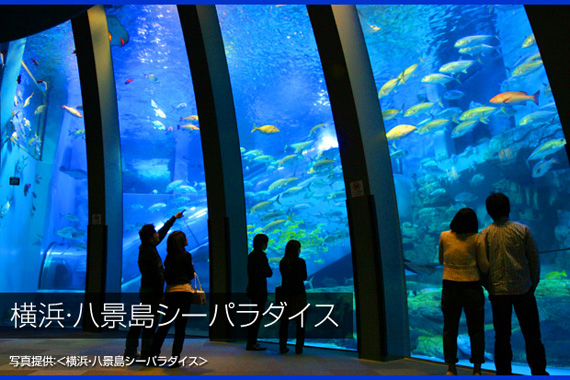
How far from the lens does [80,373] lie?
10.1 ft

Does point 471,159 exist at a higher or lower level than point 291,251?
higher

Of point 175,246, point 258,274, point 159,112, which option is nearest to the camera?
point 175,246

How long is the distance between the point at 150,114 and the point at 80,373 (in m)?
16.6

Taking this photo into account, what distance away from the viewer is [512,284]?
250 centimetres

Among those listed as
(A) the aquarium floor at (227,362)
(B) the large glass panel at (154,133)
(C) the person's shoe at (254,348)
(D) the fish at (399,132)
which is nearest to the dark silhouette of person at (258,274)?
(C) the person's shoe at (254,348)

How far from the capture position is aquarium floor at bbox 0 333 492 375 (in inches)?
127

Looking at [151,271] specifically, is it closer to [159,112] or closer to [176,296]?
[176,296]

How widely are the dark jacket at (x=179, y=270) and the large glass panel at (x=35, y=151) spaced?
5.44m

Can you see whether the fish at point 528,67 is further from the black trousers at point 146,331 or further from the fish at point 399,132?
the black trousers at point 146,331

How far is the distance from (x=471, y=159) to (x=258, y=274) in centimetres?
861

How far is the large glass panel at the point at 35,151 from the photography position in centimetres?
791

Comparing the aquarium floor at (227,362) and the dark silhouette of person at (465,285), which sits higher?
the dark silhouette of person at (465,285)

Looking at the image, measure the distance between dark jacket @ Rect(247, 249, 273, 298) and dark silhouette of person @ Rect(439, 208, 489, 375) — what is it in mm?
2020

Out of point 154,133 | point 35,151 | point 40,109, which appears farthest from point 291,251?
point 154,133
